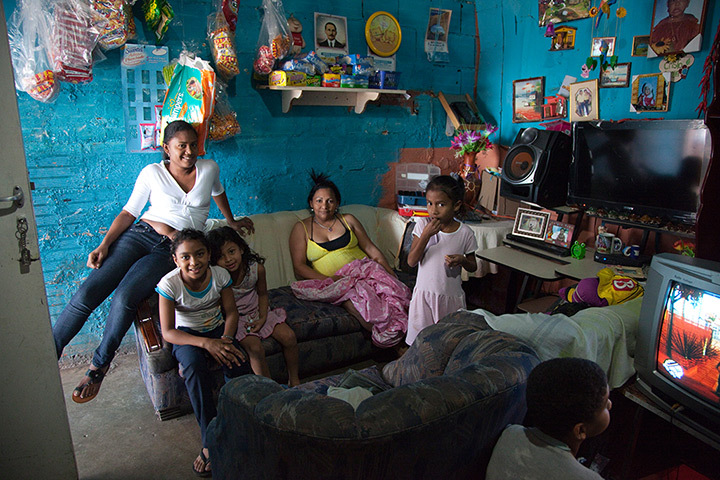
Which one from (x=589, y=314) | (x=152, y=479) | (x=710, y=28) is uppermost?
(x=710, y=28)

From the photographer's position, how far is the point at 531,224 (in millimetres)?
2967

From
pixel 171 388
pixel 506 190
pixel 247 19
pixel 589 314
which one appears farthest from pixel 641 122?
pixel 171 388

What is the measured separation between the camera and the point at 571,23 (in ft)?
10.6

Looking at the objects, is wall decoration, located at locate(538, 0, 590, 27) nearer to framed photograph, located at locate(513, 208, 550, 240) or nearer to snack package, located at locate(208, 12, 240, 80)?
framed photograph, located at locate(513, 208, 550, 240)

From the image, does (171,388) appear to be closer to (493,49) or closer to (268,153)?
(268,153)

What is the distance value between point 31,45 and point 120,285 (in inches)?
48.7

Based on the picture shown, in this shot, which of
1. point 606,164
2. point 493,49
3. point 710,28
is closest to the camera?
point 710,28

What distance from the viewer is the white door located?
1.56 metres

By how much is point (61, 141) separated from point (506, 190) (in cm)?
268

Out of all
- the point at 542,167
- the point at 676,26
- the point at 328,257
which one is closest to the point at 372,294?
the point at 328,257

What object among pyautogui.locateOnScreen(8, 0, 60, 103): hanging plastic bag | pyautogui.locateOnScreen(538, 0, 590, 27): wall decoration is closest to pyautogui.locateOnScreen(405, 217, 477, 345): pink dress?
pyautogui.locateOnScreen(538, 0, 590, 27): wall decoration

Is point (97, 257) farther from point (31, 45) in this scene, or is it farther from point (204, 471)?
point (204, 471)

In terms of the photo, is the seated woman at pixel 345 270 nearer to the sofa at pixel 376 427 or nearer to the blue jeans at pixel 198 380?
the blue jeans at pixel 198 380

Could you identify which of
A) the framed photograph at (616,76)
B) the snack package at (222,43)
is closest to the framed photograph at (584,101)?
the framed photograph at (616,76)
